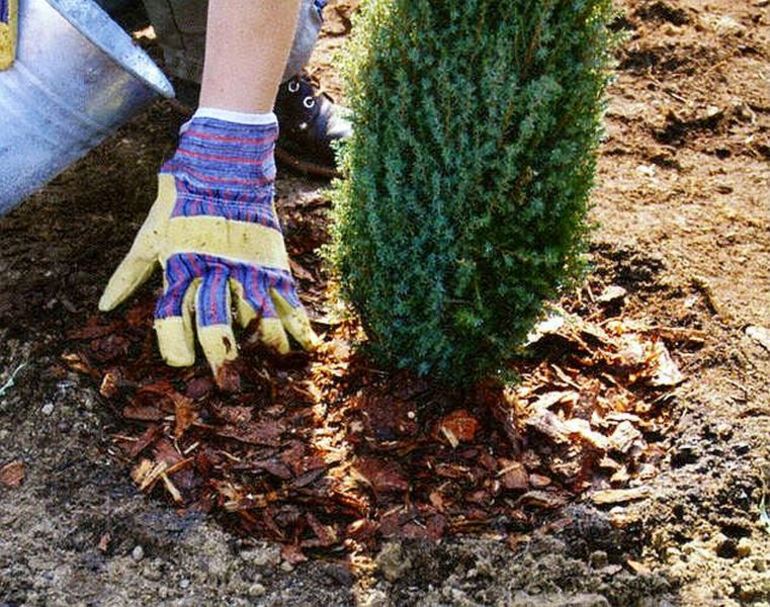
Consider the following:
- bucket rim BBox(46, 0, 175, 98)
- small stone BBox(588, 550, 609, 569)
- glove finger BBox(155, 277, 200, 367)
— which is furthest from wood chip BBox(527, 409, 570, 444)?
bucket rim BBox(46, 0, 175, 98)

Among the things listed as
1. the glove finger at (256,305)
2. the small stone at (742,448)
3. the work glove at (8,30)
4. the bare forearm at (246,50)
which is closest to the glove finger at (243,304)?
the glove finger at (256,305)

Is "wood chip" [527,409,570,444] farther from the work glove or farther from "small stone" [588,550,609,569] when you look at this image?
the work glove

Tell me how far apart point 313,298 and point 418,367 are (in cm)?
57

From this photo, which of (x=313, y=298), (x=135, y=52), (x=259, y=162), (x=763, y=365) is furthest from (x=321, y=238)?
(x=763, y=365)

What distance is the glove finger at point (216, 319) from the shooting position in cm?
284

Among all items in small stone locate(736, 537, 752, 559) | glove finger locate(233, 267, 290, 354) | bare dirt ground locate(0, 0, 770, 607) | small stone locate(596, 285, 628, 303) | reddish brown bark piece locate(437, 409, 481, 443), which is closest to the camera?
bare dirt ground locate(0, 0, 770, 607)

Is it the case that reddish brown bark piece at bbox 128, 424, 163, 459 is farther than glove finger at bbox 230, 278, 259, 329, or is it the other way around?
glove finger at bbox 230, 278, 259, 329

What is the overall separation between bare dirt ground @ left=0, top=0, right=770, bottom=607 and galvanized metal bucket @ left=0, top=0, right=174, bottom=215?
0.41m

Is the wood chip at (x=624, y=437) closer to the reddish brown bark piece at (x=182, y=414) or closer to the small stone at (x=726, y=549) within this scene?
the small stone at (x=726, y=549)

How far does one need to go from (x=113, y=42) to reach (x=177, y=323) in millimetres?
736

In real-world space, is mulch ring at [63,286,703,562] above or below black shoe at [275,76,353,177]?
below

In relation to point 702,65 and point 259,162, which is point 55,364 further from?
point 702,65

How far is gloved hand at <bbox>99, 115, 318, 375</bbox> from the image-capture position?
2.84 m

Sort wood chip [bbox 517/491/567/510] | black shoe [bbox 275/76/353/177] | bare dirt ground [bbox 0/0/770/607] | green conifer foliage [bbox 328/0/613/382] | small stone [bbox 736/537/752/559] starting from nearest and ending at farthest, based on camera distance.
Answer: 1. green conifer foliage [bbox 328/0/613/382]
2. bare dirt ground [bbox 0/0/770/607]
3. small stone [bbox 736/537/752/559]
4. wood chip [bbox 517/491/567/510]
5. black shoe [bbox 275/76/353/177]
